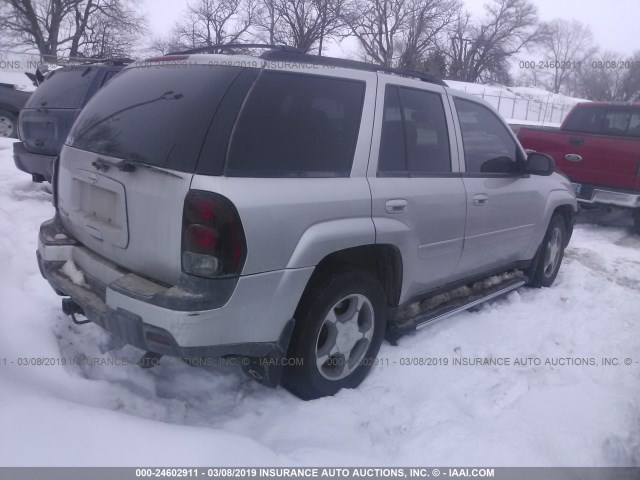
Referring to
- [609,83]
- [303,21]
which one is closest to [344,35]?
[303,21]

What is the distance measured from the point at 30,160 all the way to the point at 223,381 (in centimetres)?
469

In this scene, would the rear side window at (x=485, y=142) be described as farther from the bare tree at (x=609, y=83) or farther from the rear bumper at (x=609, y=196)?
the bare tree at (x=609, y=83)

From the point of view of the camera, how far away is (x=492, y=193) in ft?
13.1

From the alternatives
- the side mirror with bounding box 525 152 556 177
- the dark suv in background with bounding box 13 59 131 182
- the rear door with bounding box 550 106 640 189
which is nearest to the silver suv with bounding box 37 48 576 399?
the side mirror with bounding box 525 152 556 177

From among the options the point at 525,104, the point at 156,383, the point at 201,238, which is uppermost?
the point at 525,104

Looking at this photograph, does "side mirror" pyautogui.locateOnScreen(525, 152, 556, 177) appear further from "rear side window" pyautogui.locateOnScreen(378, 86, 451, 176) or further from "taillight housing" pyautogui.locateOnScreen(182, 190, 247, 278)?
"taillight housing" pyautogui.locateOnScreen(182, 190, 247, 278)

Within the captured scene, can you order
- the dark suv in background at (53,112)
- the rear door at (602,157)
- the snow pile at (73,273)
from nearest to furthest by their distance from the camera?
the snow pile at (73,273) → the dark suv in background at (53,112) → the rear door at (602,157)

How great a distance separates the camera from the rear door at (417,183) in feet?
10.1

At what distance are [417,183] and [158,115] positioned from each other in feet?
5.19

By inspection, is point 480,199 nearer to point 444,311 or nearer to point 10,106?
point 444,311

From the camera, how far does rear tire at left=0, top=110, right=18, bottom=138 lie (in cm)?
1042

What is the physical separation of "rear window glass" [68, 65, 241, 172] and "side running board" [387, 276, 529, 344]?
6.15 feet

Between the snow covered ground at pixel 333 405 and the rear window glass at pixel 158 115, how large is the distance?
1.17 m

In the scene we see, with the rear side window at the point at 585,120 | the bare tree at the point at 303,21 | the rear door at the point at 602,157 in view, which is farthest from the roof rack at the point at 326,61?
the bare tree at the point at 303,21
